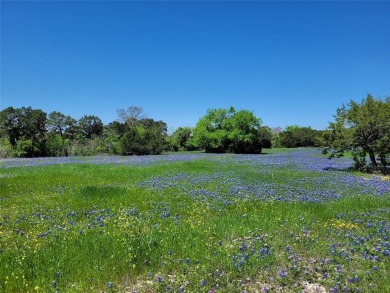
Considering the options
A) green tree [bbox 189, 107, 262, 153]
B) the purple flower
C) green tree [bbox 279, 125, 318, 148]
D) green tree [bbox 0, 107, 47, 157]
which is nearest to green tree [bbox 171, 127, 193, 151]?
green tree [bbox 189, 107, 262, 153]

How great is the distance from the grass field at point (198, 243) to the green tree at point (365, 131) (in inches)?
318

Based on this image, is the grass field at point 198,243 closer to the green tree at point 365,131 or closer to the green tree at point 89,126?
the green tree at point 365,131

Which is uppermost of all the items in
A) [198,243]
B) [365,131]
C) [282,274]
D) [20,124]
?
[20,124]

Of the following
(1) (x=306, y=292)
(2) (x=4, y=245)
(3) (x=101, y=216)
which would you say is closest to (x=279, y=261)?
(1) (x=306, y=292)

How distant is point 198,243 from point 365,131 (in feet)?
51.7

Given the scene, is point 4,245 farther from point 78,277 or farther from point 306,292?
point 306,292

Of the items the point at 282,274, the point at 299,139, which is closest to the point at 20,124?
the point at 282,274

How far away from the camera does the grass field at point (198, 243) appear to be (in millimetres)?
4691

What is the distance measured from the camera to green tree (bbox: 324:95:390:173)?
17531 mm

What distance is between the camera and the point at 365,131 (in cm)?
1808

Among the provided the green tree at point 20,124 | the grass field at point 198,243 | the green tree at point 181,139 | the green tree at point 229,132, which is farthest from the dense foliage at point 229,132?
the grass field at point 198,243

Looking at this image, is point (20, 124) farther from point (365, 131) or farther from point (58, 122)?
point (365, 131)

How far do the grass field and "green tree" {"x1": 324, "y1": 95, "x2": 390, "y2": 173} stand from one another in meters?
8.08

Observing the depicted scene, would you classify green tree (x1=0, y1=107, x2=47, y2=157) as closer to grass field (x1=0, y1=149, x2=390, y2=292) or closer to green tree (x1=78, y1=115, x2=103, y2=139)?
green tree (x1=78, y1=115, x2=103, y2=139)
